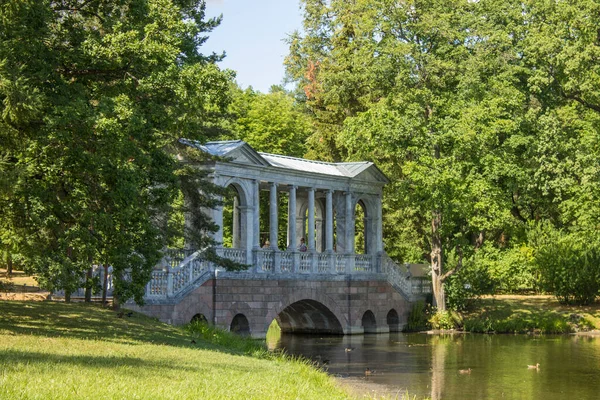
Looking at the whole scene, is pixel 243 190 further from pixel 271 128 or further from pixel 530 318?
pixel 271 128

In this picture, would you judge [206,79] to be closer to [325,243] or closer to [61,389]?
[61,389]

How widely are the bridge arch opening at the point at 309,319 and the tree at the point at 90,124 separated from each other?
1884 centimetres

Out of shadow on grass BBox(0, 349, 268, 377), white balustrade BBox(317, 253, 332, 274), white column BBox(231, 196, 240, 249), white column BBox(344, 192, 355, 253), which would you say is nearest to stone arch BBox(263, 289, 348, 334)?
white balustrade BBox(317, 253, 332, 274)

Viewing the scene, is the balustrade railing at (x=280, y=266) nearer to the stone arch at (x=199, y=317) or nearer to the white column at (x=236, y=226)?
the stone arch at (x=199, y=317)

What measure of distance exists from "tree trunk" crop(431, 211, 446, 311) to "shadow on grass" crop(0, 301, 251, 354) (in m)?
21.1

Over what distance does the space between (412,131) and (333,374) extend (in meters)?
18.3

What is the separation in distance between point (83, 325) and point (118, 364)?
6.84 meters

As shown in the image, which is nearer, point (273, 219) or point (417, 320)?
point (273, 219)

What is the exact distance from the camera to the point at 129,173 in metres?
22.1

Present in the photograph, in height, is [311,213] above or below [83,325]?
above

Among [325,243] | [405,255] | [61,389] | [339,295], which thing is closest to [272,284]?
[339,295]

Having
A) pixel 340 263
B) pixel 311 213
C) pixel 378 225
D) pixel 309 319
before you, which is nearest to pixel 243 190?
pixel 311 213

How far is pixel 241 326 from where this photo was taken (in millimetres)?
37219

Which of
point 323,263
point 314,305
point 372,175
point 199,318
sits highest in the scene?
point 372,175
